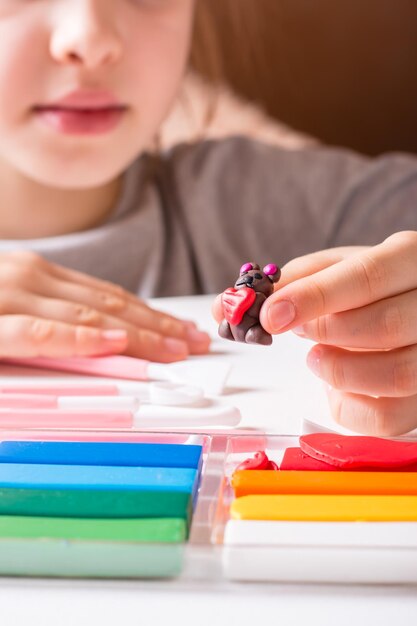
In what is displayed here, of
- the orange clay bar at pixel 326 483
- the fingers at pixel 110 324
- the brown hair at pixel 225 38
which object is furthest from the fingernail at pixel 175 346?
the brown hair at pixel 225 38

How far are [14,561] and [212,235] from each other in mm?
681

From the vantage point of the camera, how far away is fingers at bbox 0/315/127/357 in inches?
20.8

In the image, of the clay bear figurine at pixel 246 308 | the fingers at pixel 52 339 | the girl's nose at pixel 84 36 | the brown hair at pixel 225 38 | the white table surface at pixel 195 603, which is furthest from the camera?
the brown hair at pixel 225 38

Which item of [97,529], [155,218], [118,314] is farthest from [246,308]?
[155,218]

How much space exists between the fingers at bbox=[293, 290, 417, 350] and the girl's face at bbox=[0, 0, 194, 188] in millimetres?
376

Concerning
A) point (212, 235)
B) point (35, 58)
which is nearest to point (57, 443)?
point (35, 58)

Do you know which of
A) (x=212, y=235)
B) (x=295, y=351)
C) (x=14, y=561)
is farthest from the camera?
(x=212, y=235)

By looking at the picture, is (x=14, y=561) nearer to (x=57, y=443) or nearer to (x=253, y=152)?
(x=57, y=443)

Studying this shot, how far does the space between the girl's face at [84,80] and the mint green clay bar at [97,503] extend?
453mm

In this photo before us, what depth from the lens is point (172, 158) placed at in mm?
1007

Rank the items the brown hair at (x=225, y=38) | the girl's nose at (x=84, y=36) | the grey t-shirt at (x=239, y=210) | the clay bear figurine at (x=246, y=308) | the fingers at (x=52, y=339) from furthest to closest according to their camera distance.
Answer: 1. the brown hair at (x=225, y=38)
2. the grey t-shirt at (x=239, y=210)
3. the girl's nose at (x=84, y=36)
4. the fingers at (x=52, y=339)
5. the clay bear figurine at (x=246, y=308)

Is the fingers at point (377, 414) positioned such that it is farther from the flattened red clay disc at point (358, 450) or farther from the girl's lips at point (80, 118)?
the girl's lips at point (80, 118)

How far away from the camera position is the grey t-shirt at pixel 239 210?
0.91m

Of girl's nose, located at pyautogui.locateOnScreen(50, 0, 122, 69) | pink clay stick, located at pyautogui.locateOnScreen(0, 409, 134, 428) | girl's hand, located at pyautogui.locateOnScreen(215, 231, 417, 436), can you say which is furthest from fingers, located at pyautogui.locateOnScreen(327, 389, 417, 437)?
girl's nose, located at pyautogui.locateOnScreen(50, 0, 122, 69)
